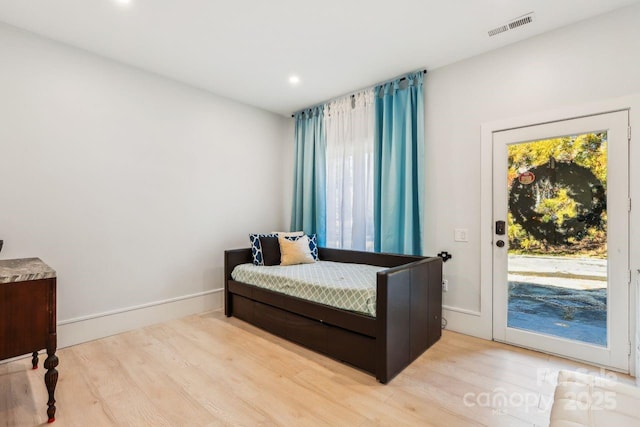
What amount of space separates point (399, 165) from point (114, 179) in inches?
113

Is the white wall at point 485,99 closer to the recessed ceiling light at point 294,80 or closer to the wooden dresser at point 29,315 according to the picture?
the recessed ceiling light at point 294,80

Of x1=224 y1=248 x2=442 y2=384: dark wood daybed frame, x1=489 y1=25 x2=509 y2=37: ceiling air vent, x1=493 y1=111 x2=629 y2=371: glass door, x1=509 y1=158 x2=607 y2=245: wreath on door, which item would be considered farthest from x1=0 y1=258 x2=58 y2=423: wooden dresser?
x1=489 y1=25 x2=509 y2=37: ceiling air vent

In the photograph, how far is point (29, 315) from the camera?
1.65m

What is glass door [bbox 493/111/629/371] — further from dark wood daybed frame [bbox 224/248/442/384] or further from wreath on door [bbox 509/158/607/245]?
dark wood daybed frame [bbox 224/248/442/384]

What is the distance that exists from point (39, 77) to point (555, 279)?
4632mm

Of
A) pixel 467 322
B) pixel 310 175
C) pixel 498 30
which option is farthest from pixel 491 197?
pixel 310 175

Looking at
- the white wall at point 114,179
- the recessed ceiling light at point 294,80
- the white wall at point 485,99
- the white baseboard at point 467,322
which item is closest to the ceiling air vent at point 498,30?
the white wall at point 485,99

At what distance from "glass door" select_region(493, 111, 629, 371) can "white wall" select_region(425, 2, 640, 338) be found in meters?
0.14

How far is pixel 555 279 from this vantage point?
2.47 meters

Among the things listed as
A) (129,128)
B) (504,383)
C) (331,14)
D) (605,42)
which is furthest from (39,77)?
(605,42)

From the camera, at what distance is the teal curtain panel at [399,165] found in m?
3.08

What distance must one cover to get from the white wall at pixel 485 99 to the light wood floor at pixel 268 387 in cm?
74

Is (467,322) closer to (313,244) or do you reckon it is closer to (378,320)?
(378,320)

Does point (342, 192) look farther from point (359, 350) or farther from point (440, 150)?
point (359, 350)
